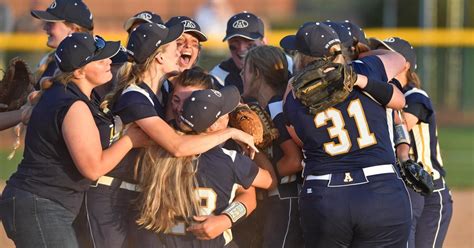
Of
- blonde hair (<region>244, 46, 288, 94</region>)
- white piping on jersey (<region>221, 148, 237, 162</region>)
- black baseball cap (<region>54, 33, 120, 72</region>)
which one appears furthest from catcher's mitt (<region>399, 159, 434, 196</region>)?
black baseball cap (<region>54, 33, 120, 72</region>)

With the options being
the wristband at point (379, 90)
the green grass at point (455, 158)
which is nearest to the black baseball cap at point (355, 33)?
the wristband at point (379, 90)

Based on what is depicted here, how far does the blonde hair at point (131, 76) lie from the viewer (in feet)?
16.5

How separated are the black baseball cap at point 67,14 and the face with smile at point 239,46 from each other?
4.19ft

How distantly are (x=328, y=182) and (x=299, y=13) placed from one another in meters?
21.4

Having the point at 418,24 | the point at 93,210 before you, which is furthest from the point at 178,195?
the point at 418,24

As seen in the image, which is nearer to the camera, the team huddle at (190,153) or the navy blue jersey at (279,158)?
the team huddle at (190,153)

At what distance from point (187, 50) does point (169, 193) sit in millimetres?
1217

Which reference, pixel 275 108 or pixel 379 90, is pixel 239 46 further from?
pixel 379 90

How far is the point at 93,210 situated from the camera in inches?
200

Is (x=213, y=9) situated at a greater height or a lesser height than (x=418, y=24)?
greater

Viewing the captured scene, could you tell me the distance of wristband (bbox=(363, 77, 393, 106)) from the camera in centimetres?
483

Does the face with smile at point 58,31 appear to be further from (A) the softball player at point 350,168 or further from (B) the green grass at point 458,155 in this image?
(B) the green grass at point 458,155

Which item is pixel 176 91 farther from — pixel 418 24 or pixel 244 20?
pixel 418 24

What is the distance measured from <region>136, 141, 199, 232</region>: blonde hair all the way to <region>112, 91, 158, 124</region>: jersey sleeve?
227 mm
